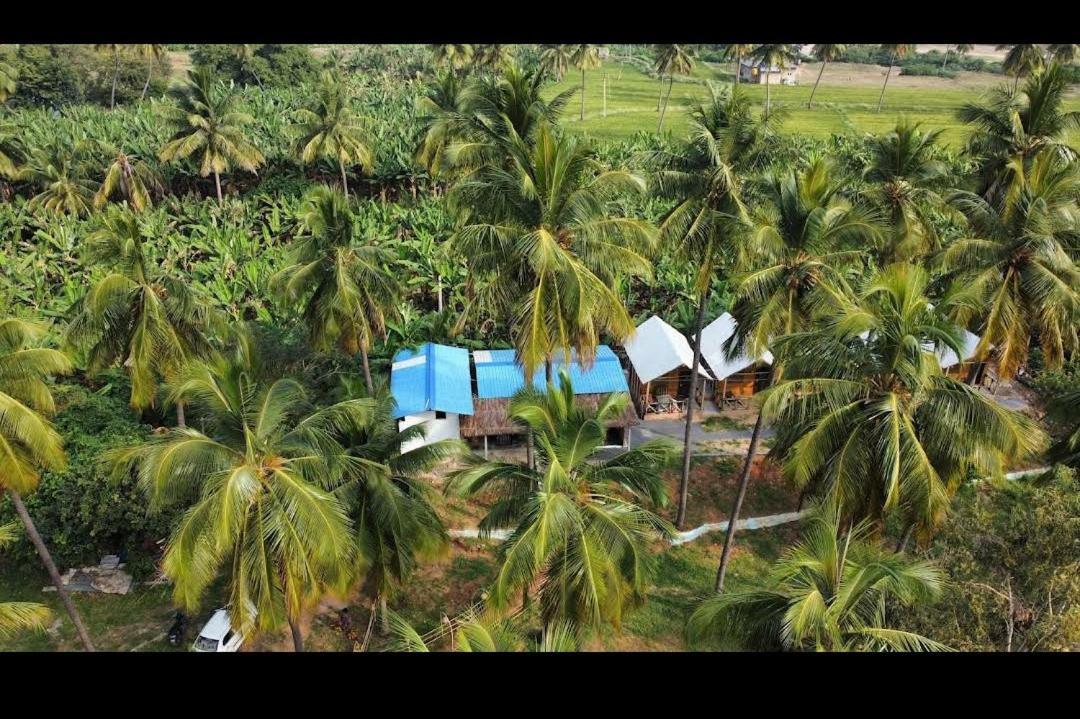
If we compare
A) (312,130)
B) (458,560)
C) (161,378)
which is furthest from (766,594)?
(312,130)

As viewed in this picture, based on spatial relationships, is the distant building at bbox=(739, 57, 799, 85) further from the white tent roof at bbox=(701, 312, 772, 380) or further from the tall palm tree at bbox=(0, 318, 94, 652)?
the tall palm tree at bbox=(0, 318, 94, 652)

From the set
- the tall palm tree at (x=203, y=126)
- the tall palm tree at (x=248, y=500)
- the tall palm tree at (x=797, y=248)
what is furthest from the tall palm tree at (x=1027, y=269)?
the tall palm tree at (x=203, y=126)

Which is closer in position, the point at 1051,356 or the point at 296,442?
the point at 296,442

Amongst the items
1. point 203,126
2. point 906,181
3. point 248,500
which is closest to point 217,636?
point 248,500

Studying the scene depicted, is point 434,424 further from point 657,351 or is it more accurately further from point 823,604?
point 823,604

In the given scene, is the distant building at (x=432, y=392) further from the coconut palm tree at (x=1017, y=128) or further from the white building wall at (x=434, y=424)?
the coconut palm tree at (x=1017, y=128)
